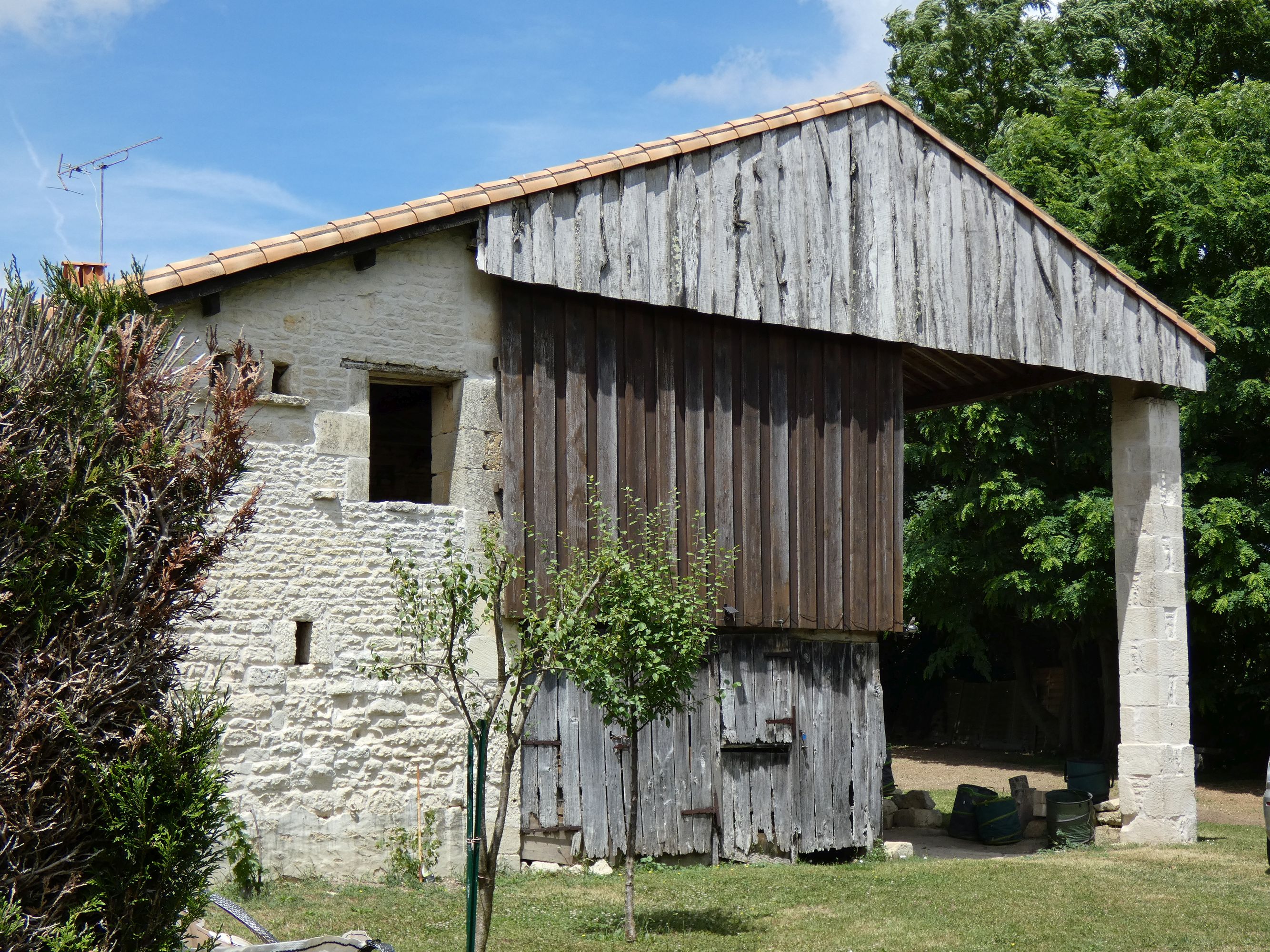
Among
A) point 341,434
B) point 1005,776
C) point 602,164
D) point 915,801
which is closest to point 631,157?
point 602,164

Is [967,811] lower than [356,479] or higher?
lower

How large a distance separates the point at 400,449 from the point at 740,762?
227 inches

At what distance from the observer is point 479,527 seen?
10.3m

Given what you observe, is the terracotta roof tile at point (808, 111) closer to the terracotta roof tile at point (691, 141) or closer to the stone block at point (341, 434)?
the terracotta roof tile at point (691, 141)

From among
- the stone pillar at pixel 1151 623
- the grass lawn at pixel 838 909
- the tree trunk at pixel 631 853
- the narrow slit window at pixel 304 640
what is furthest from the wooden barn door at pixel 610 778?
the stone pillar at pixel 1151 623

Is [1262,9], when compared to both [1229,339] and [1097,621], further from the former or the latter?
[1097,621]

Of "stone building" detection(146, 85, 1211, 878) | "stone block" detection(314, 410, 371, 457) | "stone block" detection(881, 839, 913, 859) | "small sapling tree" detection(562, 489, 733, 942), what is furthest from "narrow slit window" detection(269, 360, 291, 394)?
"stone block" detection(881, 839, 913, 859)

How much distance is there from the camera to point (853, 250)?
12180 millimetres

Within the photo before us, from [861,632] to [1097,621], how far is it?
8615mm

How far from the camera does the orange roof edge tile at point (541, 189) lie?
9.25 m

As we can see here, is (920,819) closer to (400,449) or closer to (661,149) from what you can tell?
(400,449)

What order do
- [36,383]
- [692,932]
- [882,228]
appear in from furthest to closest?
[882,228] < [692,932] < [36,383]

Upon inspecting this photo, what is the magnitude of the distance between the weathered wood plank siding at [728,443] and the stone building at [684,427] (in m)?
0.03

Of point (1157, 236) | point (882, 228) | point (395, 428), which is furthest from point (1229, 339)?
point (395, 428)
